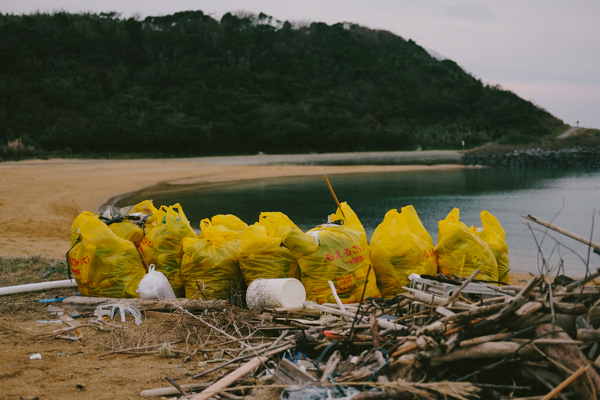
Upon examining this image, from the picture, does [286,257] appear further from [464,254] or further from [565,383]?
[565,383]

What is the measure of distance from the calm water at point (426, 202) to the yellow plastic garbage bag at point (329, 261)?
445 centimetres

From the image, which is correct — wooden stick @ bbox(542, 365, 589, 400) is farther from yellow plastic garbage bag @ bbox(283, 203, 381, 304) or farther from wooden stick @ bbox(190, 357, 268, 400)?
yellow plastic garbage bag @ bbox(283, 203, 381, 304)

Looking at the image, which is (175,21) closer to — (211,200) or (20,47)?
(20,47)

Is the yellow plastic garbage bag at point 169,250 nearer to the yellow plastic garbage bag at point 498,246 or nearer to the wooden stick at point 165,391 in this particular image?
the wooden stick at point 165,391

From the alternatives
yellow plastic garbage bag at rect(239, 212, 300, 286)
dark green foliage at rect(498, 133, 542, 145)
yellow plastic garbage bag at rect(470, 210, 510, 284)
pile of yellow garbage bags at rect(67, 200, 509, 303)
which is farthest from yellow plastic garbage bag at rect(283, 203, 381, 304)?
dark green foliage at rect(498, 133, 542, 145)

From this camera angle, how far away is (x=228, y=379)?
2400 millimetres

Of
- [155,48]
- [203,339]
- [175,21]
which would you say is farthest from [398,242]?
[175,21]

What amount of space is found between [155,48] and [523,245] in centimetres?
5587

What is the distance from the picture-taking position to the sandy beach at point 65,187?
9.05 meters

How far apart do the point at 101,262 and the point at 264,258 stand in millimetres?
1384

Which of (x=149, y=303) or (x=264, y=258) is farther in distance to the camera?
(x=264, y=258)

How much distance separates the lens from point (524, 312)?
2.17 meters

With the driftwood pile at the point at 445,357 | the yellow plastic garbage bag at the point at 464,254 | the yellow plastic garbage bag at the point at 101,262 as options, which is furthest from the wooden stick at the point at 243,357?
the yellow plastic garbage bag at the point at 464,254

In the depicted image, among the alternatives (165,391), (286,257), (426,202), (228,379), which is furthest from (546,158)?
(165,391)
